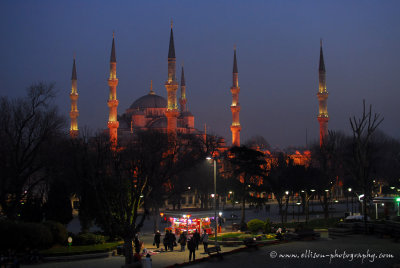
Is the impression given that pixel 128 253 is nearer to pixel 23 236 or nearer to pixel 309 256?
pixel 23 236

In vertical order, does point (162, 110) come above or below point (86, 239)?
above

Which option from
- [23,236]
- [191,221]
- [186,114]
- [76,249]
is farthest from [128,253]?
[186,114]

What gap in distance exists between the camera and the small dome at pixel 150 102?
90.6m

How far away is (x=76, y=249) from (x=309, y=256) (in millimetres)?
9732

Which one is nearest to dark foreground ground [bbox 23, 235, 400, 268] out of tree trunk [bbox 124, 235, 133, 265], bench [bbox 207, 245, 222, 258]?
bench [bbox 207, 245, 222, 258]

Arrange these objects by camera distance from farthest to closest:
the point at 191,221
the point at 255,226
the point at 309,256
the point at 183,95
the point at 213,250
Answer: the point at 183,95, the point at 191,221, the point at 255,226, the point at 213,250, the point at 309,256

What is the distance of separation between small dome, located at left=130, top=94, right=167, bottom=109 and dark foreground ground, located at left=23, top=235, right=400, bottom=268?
70.9 meters

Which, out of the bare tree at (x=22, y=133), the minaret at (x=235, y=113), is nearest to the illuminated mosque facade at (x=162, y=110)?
the minaret at (x=235, y=113)

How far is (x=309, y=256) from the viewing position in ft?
52.4

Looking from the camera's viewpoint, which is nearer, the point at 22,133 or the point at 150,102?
the point at 22,133

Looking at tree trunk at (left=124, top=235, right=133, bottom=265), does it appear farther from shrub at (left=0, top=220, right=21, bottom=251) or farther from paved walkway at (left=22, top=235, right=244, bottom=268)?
shrub at (left=0, top=220, right=21, bottom=251)

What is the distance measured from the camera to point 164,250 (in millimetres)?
22234

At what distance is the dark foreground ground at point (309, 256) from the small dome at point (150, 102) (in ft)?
233

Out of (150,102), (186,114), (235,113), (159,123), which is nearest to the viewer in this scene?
(235,113)
